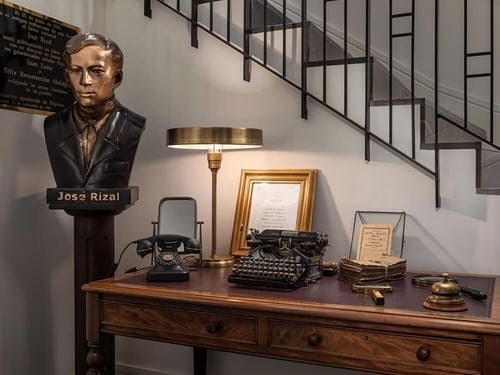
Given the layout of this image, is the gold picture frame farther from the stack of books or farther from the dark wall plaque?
the dark wall plaque

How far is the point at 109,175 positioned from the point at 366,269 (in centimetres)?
111

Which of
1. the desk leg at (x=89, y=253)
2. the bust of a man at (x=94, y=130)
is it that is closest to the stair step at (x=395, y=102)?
the bust of a man at (x=94, y=130)

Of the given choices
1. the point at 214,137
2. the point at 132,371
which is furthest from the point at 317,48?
the point at 132,371

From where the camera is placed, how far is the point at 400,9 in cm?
336

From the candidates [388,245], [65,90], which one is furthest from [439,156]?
[65,90]

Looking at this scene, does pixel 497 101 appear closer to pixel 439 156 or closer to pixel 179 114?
pixel 439 156

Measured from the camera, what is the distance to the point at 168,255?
2.21 meters

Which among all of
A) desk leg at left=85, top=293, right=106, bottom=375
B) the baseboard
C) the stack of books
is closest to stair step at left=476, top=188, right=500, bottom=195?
the stack of books

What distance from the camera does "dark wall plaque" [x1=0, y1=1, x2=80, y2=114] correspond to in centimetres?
257

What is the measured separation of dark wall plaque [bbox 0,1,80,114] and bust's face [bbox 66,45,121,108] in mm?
457

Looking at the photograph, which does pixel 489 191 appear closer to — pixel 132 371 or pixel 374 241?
pixel 374 241

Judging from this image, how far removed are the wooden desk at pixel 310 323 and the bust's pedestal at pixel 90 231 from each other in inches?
10.6

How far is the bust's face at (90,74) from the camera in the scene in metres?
2.26

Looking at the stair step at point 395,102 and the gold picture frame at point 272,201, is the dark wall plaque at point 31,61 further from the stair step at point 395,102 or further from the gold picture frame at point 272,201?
the stair step at point 395,102
